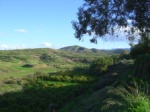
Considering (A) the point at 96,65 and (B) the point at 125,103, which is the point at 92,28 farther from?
(A) the point at 96,65

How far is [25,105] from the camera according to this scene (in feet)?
189

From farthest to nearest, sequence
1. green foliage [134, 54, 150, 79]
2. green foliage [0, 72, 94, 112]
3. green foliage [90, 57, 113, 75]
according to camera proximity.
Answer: green foliage [90, 57, 113, 75], green foliage [0, 72, 94, 112], green foliage [134, 54, 150, 79]

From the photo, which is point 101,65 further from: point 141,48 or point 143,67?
point 141,48

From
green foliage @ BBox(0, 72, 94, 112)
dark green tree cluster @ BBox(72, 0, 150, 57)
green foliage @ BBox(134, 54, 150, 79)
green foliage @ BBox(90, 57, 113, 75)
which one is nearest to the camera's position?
dark green tree cluster @ BBox(72, 0, 150, 57)

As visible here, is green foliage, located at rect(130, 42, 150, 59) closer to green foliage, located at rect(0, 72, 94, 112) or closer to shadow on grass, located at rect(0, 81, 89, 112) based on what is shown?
green foliage, located at rect(0, 72, 94, 112)

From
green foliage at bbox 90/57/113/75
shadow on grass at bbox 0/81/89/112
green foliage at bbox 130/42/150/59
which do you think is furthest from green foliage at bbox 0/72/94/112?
green foliage at bbox 130/42/150/59

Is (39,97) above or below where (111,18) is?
below

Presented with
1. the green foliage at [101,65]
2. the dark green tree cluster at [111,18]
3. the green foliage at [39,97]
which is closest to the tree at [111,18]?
the dark green tree cluster at [111,18]

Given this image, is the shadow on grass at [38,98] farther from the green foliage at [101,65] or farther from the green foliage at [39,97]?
the green foliage at [101,65]

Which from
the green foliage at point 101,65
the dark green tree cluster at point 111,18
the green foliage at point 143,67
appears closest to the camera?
the dark green tree cluster at point 111,18

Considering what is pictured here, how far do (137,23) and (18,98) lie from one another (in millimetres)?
48433

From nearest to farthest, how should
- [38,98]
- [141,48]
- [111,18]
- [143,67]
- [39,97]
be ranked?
[111,18] < [141,48] < [143,67] < [38,98] < [39,97]

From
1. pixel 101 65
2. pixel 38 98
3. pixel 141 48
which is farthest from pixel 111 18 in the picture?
pixel 101 65

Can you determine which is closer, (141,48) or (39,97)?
(141,48)
